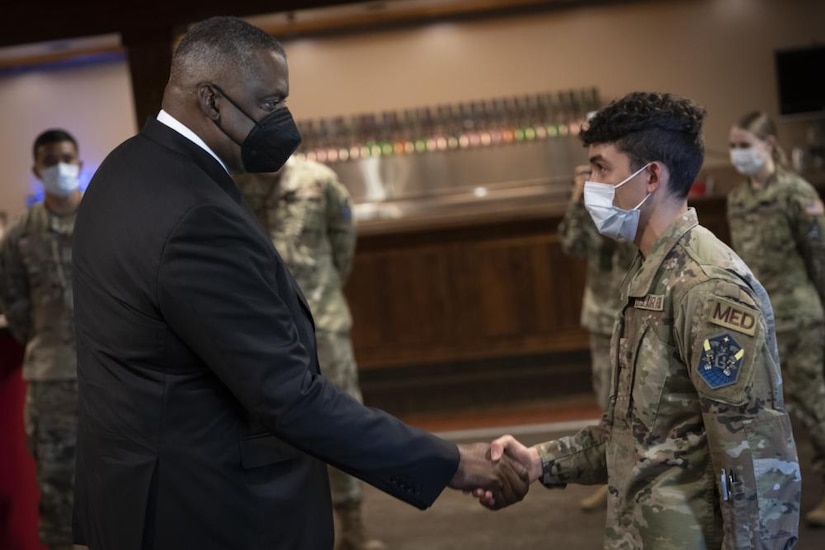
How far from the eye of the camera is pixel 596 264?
16.2ft

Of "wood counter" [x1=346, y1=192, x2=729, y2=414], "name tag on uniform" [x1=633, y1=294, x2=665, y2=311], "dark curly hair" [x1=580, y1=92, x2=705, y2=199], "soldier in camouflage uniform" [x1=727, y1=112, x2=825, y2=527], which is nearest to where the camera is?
"name tag on uniform" [x1=633, y1=294, x2=665, y2=311]

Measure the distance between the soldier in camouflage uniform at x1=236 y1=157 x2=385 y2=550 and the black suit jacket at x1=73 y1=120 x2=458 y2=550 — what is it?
2.46 meters

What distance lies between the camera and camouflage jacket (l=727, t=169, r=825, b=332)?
4652mm

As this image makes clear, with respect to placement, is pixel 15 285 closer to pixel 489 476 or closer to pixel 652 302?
pixel 489 476

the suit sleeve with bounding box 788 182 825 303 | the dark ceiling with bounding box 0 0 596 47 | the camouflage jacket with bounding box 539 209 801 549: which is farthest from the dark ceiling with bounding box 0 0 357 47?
the camouflage jacket with bounding box 539 209 801 549

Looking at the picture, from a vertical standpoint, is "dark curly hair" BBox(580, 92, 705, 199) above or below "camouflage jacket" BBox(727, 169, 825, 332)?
above

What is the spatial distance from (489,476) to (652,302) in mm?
534

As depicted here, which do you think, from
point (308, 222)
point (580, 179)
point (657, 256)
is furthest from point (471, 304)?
point (657, 256)

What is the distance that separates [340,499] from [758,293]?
2.82 metres

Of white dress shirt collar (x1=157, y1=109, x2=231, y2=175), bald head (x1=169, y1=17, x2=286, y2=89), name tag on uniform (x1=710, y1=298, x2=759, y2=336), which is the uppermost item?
bald head (x1=169, y1=17, x2=286, y2=89)

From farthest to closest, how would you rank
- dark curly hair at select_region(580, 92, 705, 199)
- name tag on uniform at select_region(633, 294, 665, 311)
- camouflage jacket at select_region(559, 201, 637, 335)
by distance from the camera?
1. camouflage jacket at select_region(559, 201, 637, 335)
2. dark curly hair at select_region(580, 92, 705, 199)
3. name tag on uniform at select_region(633, 294, 665, 311)

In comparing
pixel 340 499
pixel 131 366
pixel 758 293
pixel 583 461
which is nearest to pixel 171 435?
pixel 131 366

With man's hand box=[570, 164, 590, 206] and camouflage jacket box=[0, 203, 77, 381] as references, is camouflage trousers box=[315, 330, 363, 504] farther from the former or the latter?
man's hand box=[570, 164, 590, 206]

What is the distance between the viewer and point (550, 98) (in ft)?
32.3
